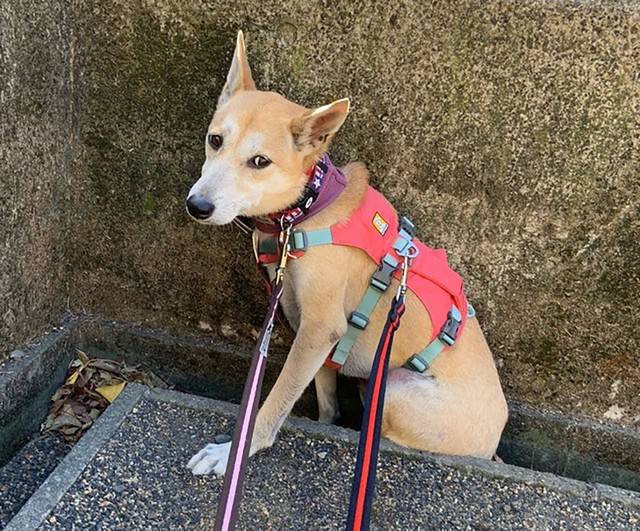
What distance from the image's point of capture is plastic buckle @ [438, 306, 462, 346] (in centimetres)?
298

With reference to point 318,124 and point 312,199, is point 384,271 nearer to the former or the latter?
point 312,199

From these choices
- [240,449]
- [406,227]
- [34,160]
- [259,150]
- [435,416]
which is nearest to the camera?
[240,449]

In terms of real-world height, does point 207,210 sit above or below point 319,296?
above

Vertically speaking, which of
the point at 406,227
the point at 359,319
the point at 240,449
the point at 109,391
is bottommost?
the point at 109,391

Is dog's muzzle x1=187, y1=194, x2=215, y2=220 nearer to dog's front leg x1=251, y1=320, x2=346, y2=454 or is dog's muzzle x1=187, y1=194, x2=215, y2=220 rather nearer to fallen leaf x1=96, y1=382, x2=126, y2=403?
dog's front leg x1=251, y1=320, x2=346, y2=454

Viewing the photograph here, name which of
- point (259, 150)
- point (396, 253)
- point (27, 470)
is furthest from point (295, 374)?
point (27, 470)

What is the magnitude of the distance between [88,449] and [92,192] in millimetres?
1500

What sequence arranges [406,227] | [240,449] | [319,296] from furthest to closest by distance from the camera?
1. [406,227]
2. [319,296]
3. [240,449]

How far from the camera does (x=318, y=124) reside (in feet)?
8.42

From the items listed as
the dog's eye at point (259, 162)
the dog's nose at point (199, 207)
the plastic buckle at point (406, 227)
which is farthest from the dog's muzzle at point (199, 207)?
the plastic buckle at point (406, 227)

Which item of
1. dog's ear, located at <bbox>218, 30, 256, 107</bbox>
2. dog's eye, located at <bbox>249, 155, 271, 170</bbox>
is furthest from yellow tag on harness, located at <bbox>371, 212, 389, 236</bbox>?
dog's ear, located at <bbox>218, 30, 256, 107</bbox>

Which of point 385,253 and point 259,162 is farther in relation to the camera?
point 385,253

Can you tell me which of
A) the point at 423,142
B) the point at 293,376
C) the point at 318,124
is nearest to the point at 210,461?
the point at 293,376

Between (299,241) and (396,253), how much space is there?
0.48m
